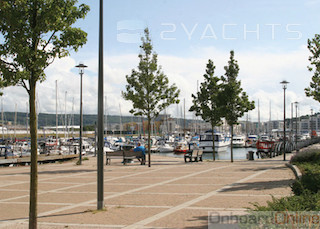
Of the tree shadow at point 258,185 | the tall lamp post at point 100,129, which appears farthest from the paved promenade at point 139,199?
the tall lamp post at point 100,129

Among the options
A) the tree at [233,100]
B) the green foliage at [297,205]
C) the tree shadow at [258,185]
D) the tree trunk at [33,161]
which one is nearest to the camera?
the green foliage at [297,205]

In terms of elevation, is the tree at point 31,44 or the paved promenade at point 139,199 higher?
the tree at point 31,44

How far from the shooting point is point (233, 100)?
2791cm

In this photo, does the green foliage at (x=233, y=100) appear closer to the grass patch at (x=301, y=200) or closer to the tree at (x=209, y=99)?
the tree at (x=209, y=99)

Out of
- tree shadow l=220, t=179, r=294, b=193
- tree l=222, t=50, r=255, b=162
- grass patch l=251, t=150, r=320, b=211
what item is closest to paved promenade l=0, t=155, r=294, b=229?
tree shadow l=220, t=179, r=294, b=193

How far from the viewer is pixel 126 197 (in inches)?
450

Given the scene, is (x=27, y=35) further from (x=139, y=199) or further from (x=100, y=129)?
(x=139, y=199)

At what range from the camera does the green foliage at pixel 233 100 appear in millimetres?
27938

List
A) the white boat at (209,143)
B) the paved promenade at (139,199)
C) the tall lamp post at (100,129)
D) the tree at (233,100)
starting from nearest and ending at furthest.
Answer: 1. the paved promenade at (139,199)
2. the tall lamp post at (100,129)
3. the tree at (233,100)
4. the white boat at (209,143)

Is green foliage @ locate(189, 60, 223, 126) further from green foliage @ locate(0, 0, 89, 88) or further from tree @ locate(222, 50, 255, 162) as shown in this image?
green foliage @ locate(0, 0, 89, 88)

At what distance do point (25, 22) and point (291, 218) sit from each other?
20.0 ft

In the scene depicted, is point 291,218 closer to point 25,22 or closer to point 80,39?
point 80,39

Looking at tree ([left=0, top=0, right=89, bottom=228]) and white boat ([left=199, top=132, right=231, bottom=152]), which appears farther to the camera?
white boat ([left=199, top=132, right=231, bottom=152])

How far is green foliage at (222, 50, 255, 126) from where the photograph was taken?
2794cm
